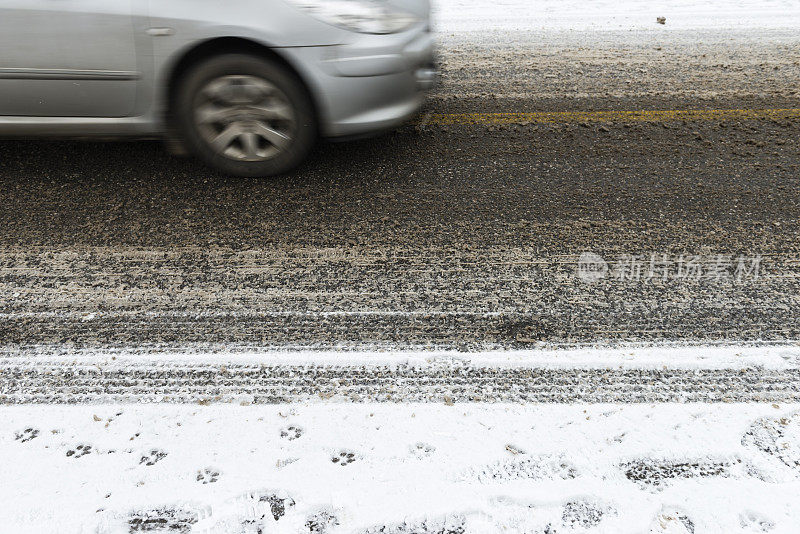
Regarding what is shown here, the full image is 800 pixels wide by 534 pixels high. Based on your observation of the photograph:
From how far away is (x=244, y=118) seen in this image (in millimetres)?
3367

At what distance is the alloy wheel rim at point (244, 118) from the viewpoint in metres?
3.30

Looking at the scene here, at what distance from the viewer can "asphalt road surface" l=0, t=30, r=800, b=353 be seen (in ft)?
7.89

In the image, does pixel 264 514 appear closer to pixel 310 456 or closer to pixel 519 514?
pixel 310 456

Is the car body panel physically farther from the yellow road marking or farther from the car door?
the yellow road marking

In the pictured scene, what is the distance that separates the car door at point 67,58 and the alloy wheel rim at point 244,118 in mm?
417

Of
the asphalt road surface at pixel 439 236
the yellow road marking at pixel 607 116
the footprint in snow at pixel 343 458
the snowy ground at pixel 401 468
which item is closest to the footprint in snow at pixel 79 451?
the snowy ground at pixel 401 468

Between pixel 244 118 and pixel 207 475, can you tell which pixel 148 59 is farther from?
pixel 207 475

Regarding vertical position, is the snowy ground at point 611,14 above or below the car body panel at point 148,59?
above

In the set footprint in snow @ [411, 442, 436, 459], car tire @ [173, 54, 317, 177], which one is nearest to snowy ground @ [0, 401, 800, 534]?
footprint in snow @ [411, 442, 436, 459]

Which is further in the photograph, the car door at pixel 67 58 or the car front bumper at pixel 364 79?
the car front bumper at pixel 364 79

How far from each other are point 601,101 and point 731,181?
1449 mm

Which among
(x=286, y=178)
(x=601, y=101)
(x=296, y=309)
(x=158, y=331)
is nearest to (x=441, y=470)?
(x=296, y=309)

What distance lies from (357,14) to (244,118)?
877 millimetres

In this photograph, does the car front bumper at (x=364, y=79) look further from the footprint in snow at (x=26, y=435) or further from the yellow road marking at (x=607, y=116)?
the footprint in snow at (x=26, y=435)
